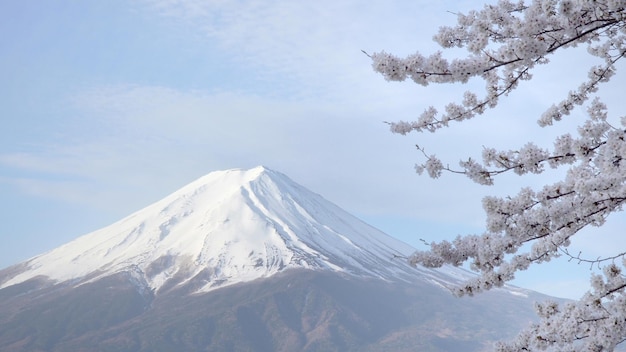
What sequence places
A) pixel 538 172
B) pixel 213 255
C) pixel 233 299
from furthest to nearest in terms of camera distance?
pixel 213 255 → pixel 233 299 → pixel 538 172

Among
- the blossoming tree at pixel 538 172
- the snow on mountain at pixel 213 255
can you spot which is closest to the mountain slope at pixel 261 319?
the snow on mountain at pixel 213 255

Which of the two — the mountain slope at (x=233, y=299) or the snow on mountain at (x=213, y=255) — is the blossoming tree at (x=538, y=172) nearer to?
the mountain slope at (x=233, y=299)

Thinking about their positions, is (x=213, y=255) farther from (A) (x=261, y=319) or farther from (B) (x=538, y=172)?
(B) (x=538, y=172)

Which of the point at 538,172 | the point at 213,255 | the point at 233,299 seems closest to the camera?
the point at 538,172

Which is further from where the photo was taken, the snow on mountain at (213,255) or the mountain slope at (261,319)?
the snow on mountain at (213,255)

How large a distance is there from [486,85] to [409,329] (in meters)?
Answer: 165

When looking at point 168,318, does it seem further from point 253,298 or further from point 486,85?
point 486,85

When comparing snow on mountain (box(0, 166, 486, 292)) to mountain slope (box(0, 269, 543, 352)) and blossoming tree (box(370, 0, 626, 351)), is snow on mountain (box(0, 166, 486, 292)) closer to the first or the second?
mountain slope (box(0, 269, 543, 352))

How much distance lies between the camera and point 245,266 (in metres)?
184

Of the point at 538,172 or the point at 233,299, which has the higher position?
the point at 538,172

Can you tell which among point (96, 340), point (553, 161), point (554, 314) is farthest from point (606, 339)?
point (96, 340)

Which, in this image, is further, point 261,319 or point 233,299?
point 233,299

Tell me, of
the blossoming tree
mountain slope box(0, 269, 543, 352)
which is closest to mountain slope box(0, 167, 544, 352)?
mountain slope box(0, 269, 543, 352)

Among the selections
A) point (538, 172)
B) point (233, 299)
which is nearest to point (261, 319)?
point (233, 299)
